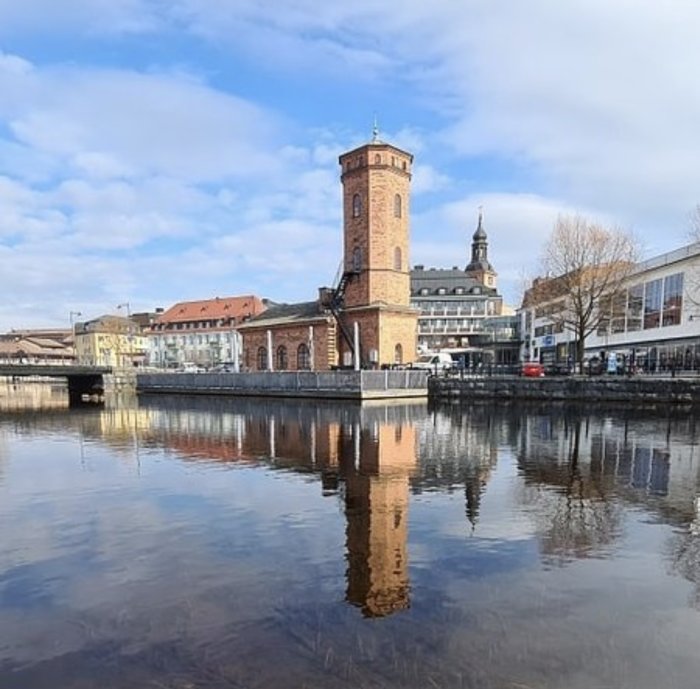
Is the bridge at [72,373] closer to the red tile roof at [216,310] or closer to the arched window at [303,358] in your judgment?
the arched window at [303,358]

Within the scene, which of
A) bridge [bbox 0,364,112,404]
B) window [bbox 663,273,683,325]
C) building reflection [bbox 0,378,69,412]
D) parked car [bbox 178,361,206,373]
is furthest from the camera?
parked car [bbox 178,361,206,373]

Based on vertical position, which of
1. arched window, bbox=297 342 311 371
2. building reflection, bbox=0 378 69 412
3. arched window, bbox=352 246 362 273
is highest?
arched window, bbox=352 246 362 273

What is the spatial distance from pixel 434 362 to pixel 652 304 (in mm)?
20288

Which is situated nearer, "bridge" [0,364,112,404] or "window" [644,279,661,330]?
"window" [644,279,661,330]

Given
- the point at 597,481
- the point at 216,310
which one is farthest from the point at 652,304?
the point at 216,310

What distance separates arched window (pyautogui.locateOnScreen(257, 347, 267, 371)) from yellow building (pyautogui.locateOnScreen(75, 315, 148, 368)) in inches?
2507

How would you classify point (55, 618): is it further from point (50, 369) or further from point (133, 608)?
point (50, 369)

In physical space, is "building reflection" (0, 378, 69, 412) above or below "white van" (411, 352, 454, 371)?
below

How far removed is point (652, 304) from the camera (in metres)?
49.5

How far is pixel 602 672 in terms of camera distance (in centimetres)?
548

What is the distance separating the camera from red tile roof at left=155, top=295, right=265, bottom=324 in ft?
346

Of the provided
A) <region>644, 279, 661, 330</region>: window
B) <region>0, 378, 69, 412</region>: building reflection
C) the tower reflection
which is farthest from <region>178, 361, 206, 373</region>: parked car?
the tower reflection

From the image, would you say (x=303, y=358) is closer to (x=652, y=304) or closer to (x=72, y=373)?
(x=72, y=373)

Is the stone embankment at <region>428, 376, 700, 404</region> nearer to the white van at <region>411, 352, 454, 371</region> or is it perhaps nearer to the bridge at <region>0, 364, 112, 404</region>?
the white van at <region>411, 352, 454, 371</region>
